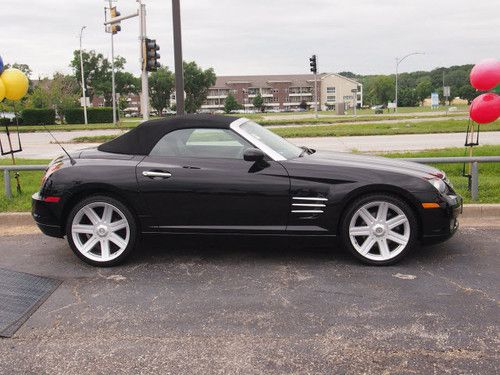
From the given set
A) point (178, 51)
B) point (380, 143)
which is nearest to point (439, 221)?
point (178, 51)

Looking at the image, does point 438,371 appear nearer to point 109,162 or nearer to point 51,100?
point 109,162

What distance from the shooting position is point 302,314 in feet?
12.6

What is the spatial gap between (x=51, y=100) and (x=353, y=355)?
5076 cm

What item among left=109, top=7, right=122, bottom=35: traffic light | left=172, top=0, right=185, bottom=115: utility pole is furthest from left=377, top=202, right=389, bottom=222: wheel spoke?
left=109, top=7, right=122, bottom=35: traffic light

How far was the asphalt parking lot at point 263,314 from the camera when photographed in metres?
3.15

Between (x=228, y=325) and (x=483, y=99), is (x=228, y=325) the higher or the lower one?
the lower one

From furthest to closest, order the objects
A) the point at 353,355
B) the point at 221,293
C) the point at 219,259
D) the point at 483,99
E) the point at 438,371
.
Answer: the point at 483,99
the point at 219,259
the point at 221,293
the point at 353,355
the point at 438,371

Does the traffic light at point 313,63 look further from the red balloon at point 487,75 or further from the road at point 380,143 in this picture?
the red balloon at point 487,75

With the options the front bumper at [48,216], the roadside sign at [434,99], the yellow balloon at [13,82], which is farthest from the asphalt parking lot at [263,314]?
the roadside sign at [434,99]

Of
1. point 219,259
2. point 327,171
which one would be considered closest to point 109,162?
point 219,259

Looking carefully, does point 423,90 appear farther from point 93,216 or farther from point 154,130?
point 93,216

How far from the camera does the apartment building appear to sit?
446 feet

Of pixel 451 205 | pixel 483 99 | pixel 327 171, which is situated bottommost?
pixel 451 205

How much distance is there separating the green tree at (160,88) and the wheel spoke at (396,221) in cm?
7571
